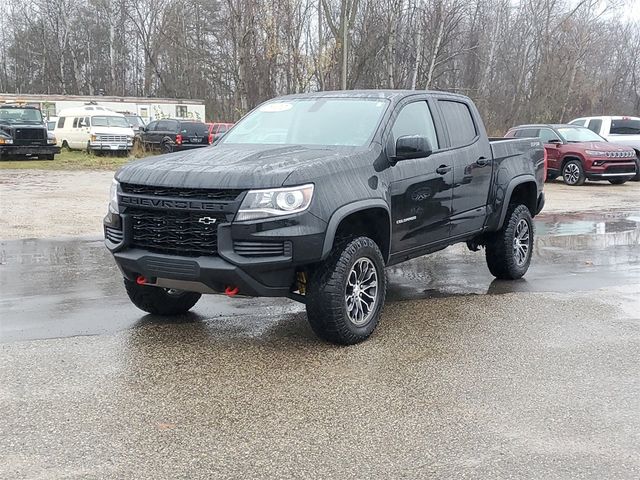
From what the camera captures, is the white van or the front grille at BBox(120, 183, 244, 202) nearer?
the front grille at BBox(120, 183, 244, 202)

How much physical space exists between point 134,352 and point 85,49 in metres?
71.1

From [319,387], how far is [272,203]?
1.29 m

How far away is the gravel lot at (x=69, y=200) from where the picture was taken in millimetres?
11562

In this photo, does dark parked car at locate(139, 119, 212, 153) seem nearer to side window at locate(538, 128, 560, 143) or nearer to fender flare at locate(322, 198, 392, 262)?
side window at locate(538, 128, 560, 143)

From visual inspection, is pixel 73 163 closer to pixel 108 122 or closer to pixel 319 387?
pixel 108 122

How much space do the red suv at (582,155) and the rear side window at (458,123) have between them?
1366cm

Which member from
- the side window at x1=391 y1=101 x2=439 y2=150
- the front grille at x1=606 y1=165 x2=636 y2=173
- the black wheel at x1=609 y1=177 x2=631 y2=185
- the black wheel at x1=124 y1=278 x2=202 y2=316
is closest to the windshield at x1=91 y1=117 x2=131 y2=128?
the black wheel at x1=609 y1=177 x2=631 y2=185

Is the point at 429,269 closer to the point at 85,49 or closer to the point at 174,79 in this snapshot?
the point at 174,79

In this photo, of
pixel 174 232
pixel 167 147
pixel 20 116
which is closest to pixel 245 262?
pixel 174 232

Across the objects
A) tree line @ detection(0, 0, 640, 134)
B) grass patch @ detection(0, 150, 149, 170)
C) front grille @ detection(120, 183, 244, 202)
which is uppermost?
tree line @ detection(0, 0, 640, 134)

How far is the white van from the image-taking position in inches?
1139

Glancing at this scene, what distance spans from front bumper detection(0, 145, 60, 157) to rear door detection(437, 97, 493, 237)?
2277 cm

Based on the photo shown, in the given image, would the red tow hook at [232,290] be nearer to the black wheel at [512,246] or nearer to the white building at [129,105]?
the black wheel at [512,246]

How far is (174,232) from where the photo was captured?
5.04 meters
